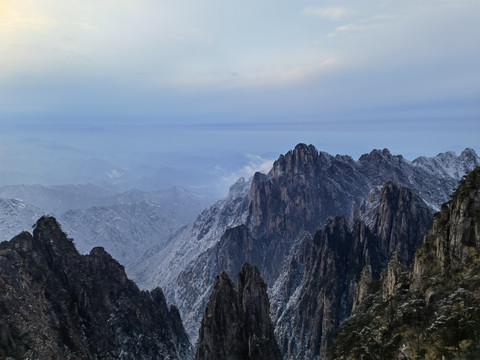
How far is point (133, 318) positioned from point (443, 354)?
116097 millimetres

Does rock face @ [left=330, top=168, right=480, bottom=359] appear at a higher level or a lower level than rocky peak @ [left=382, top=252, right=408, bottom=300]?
higher

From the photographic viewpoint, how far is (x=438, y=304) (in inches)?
2330

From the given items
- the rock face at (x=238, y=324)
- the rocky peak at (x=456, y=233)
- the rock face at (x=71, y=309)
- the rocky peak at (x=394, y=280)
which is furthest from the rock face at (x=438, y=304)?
the rock face at (x=71, y=309)

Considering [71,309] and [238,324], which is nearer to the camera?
[71,309]

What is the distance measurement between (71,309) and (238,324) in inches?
1887

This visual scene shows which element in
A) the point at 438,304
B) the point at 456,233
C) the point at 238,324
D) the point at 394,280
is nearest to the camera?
the point at 438,304

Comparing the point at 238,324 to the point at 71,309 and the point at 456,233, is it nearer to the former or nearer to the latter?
the point at 71,309

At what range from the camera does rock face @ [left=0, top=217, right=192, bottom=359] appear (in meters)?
108

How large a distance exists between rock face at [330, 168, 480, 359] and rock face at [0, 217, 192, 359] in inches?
2820

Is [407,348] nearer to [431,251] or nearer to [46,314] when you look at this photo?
[431,251]

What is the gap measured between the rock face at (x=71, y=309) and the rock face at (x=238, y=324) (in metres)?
23.3

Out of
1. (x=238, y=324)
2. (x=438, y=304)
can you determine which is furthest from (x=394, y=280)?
(x=238, y=324)

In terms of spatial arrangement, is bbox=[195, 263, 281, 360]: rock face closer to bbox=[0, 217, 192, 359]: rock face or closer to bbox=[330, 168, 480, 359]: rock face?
bbox=[0, 217, 192, 359]: rock face

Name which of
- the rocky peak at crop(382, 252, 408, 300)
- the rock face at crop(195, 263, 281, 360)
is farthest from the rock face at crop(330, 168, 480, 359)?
the rock face at crop(195, 263, 281, 360)
